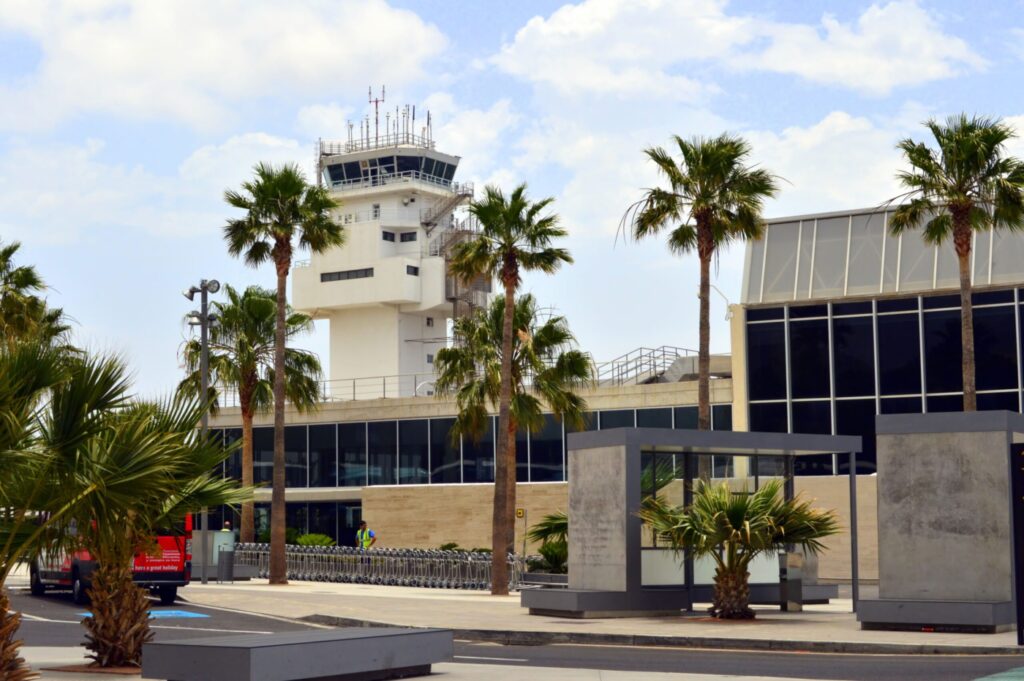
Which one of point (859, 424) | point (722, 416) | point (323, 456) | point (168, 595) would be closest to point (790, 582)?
point (168, 595)

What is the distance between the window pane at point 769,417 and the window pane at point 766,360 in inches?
12.5

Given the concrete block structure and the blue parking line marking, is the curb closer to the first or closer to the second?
the concrete block structure

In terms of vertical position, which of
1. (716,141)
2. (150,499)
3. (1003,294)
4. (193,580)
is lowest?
(193,580)

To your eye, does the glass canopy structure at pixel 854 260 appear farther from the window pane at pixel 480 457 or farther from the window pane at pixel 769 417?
the window pane at pixel 480 457

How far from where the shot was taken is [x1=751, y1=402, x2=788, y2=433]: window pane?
43188 millimetres

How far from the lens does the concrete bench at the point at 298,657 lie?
12586mm

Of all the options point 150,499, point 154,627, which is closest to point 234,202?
point 154,627

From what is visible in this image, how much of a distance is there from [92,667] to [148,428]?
2.92 metres

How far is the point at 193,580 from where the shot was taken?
38.1 meters

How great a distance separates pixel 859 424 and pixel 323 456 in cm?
2220

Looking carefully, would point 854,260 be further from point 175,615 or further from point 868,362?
point 175,615

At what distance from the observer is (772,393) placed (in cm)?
4341

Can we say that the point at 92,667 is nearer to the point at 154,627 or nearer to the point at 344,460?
the point at 154,627

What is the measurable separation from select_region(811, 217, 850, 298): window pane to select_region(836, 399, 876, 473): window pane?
11.6ft
